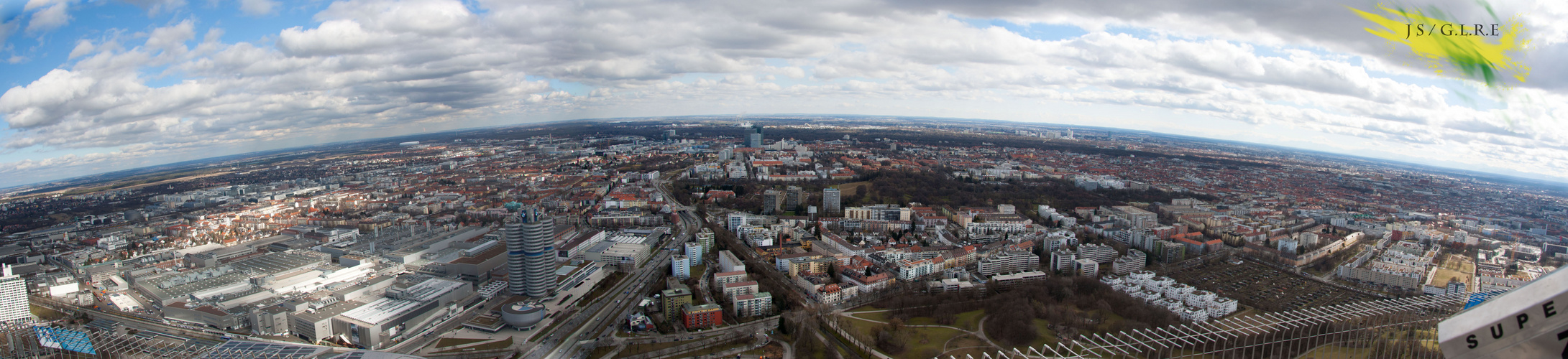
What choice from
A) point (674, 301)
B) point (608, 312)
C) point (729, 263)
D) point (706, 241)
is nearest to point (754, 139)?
point (706, 241)

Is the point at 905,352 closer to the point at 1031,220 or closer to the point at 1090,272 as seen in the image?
the point at 1090,272

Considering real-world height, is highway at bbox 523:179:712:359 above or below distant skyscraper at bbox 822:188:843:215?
below

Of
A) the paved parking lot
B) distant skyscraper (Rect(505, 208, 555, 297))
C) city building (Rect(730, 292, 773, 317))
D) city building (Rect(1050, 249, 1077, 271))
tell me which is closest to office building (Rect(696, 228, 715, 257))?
distant skyscraper (Rect(505, 208, 555, 297))

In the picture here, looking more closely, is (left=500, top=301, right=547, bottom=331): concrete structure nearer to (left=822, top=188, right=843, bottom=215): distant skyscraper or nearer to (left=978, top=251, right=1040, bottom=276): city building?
(left=978, top=251, right=1040, bottom=276): city building

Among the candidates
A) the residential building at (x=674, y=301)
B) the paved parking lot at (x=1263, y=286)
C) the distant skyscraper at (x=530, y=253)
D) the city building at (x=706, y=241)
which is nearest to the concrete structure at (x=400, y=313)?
the distant skyscraper at (x=530, y=253)

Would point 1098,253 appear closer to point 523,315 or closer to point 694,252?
point 694,252

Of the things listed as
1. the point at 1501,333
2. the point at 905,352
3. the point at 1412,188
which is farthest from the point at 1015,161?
the point at 1501,333
